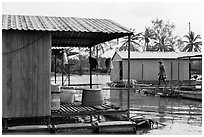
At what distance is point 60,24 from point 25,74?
1.87 m

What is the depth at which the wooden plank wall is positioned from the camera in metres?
8.43

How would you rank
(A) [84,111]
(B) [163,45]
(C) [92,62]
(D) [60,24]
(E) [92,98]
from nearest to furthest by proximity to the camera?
(A) [84,111] → (D) [60,24] → (E) [92,98] → (C) [92,62] → (B) [163,45]

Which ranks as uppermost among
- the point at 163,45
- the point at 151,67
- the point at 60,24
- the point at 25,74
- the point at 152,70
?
the point at 163,45

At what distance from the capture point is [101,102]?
10422mm

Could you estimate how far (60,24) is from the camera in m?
9.44

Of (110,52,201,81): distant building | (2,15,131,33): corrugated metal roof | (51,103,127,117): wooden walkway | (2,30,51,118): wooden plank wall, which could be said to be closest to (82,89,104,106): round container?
(51,103,127,117): wooden walkway

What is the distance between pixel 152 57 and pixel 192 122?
1947 cm

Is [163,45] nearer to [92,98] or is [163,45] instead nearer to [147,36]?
[147,36]

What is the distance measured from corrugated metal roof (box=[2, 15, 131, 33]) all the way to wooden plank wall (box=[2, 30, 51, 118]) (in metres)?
0.25

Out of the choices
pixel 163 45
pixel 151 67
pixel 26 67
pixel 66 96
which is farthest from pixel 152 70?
pixel 163 45

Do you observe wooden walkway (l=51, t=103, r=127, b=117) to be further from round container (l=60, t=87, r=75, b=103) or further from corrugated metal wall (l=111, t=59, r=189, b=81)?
corrugated metal wall (l=111, t=59, r=189, b=81)

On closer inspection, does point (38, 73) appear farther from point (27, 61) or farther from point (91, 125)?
point (91, 125)

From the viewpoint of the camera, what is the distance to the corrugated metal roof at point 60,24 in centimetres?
873

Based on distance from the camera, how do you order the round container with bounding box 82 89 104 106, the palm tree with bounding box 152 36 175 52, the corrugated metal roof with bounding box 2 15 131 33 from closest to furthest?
the corrugated metal roof with bounding box 2 15 131 33
the round container with bounding box 82 89 104 106
the palm tree with bounding box 152 36 175 52
